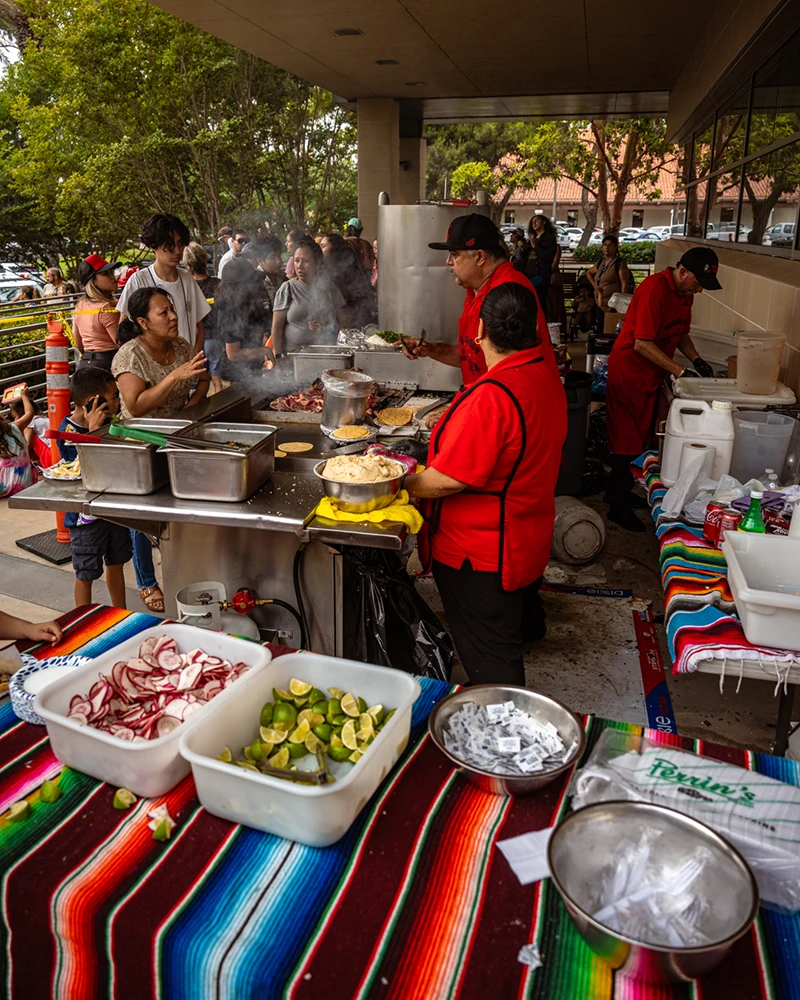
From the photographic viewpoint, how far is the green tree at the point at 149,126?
13.4 meters

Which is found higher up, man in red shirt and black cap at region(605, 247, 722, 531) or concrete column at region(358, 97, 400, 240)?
concrete column at region(358, 97, 400, 240)

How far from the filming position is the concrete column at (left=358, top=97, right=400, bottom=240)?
44.8 feet

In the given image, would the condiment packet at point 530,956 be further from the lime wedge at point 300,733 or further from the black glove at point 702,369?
the black glove at point 702,369

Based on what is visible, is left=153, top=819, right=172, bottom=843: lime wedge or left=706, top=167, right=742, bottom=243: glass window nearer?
left=153, top=819, right=172, bottom=843: lime wedge

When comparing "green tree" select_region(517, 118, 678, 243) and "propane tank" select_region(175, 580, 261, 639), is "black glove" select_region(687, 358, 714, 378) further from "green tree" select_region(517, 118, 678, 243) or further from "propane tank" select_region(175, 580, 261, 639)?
"green tree" select_region(517, 118, 678, 243)

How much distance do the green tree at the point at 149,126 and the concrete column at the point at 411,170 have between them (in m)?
2.37

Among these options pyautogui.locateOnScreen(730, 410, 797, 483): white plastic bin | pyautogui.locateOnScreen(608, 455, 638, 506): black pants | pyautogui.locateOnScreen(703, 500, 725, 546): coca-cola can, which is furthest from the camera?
pyautogui.locateOnScreen(608, 455, 638, 506): black pants

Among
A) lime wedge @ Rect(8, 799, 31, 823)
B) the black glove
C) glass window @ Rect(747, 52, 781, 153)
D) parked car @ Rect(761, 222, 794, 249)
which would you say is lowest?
lime wedge @ Rect(8, 799, 31, 823)

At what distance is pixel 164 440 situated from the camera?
2.94 m

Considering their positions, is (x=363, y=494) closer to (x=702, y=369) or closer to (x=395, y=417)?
(x=395, y=417)

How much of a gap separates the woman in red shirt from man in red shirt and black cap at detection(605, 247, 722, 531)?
252 centimetres

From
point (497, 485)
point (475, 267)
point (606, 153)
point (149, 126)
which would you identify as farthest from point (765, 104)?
point (606, 153)

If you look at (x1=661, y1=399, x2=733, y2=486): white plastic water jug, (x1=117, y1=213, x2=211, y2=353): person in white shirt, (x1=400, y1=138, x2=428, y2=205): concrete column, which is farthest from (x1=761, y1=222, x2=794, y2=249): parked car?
(x1=400, y1=138, x2=428, y2=205): concrete column

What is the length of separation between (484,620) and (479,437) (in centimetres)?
83
